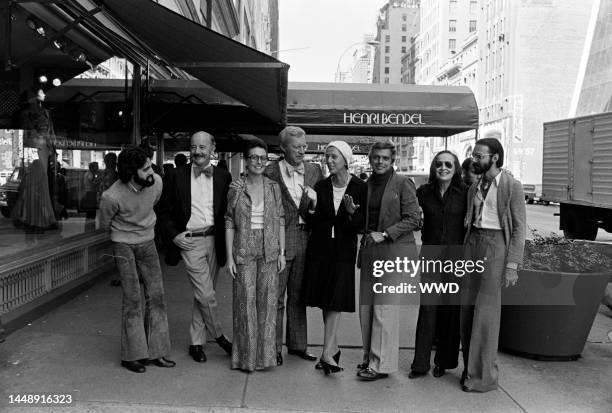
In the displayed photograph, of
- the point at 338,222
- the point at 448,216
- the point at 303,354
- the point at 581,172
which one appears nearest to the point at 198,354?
the point at 303,354

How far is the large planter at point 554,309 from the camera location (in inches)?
203

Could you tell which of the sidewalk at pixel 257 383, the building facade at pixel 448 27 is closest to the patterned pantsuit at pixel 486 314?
the sidewalk at pixel 257 383

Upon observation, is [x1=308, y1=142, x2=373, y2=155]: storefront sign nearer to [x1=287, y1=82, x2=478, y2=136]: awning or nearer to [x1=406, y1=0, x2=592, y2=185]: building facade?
[x1=287, y1=82, x2=478, y2=136]: awning

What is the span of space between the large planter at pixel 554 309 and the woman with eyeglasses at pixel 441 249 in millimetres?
836

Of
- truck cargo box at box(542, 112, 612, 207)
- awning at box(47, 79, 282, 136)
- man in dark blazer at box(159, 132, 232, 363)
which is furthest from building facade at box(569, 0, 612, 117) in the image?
man in dark blazer at box(159, 132, 232, 363)

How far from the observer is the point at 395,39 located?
161625 mm

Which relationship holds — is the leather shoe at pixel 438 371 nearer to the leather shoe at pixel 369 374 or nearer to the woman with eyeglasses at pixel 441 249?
the woman with eyeglasses at pixel 441 249

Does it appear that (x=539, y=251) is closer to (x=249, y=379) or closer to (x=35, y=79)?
(x=249, y=379)

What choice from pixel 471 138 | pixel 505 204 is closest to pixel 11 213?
pixel 505 204

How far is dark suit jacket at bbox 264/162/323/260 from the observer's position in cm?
493

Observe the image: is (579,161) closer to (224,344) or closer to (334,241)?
(334,241)

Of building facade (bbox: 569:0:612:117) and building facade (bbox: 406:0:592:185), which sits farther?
building facade (bbox: 406:0:592:185)

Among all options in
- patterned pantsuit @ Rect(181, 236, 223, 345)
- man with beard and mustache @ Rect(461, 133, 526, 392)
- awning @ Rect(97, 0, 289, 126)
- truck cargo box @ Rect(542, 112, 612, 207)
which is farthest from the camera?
truck cargo box @ Rect(542, 112, 612, 207)

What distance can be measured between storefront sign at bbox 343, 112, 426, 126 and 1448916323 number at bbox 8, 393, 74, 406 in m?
6.58
